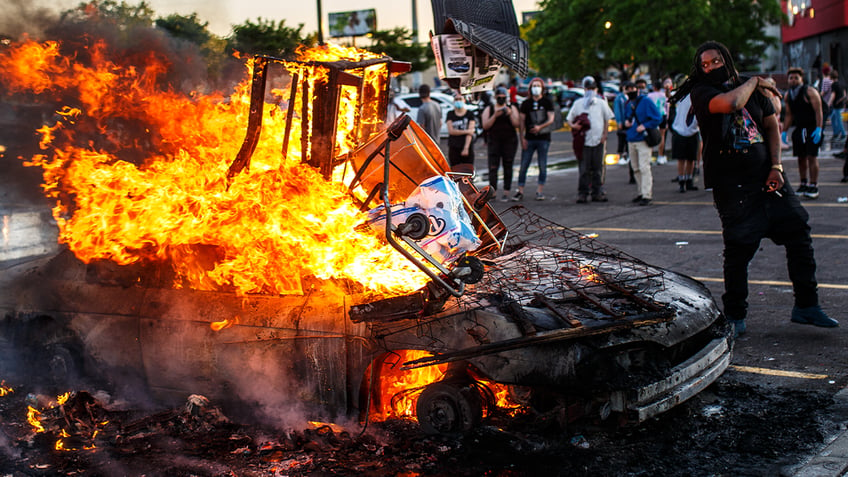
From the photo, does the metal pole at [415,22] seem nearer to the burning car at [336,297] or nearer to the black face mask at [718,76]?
the black face mask at [718,76]

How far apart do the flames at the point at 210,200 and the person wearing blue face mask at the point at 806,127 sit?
27.6 feet

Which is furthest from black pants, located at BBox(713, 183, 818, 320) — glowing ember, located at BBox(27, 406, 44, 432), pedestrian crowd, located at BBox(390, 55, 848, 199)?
pedestrian crowd, located at BBox(390, 55, 848, 199)

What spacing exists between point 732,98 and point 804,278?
1.44 metres

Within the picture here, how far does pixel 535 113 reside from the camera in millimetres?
13148

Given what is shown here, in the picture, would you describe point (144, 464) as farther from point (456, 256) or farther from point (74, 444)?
point (456, 256)

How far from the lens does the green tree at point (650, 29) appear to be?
35875mm

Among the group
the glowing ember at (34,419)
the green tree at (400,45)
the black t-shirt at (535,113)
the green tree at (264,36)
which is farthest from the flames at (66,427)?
the green tree at (400,45)

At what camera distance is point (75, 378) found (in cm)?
508

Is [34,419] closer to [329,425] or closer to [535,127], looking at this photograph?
[329,425]

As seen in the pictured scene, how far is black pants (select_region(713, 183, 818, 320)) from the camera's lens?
5.67m

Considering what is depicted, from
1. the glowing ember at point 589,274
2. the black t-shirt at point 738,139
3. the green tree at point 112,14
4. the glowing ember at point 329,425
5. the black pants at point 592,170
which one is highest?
the green tree at point 112,14

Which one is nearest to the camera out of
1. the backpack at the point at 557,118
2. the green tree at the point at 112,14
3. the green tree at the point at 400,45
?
the green tree at the point at 112,14

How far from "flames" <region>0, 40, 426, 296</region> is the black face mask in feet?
8.10

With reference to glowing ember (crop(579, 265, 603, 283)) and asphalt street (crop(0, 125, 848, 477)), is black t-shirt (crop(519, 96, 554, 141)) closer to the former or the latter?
asphalt street (crop(0, 125, 848, 477))
